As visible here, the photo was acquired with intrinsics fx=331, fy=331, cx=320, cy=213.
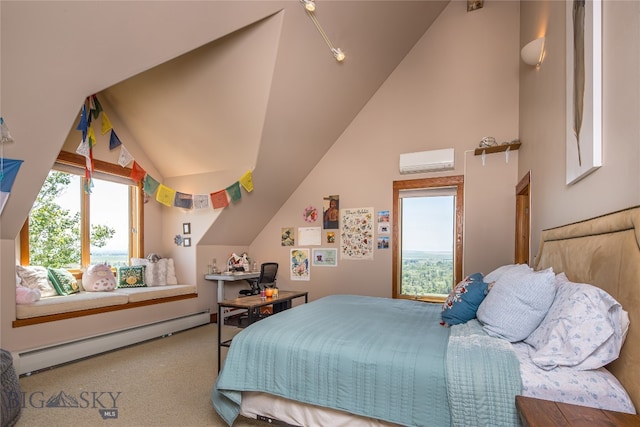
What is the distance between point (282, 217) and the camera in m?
5.16

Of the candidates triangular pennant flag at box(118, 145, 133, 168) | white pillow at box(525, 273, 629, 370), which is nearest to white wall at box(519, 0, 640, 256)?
white pillow at box(525, 273, 629, 370)

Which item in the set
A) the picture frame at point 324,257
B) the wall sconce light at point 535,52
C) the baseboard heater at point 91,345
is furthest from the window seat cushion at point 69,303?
the wall sconce light at point 535,52

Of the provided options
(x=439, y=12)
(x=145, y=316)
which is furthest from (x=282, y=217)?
(x=439, y=12)

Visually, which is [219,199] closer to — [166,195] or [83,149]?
[166,195]

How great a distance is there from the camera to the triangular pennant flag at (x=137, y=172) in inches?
165

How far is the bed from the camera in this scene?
Result: 1274 mm

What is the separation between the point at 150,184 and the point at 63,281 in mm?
1427

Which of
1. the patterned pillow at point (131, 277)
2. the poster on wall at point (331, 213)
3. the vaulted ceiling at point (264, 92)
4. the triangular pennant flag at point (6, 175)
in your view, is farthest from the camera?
the poster on wall at point (331, 213)

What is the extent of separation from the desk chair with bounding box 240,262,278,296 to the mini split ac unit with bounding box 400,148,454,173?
87.0 inches

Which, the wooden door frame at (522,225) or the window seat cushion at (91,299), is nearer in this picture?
the window seat cushion at (91,299)

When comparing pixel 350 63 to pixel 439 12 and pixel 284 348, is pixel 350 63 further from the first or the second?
pixel 284 348

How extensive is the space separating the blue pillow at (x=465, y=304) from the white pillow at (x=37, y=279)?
3.84 metres

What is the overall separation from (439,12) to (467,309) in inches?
158

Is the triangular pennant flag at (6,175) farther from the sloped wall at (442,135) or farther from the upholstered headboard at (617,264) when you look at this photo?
the upholstered headboard at (617,264)
